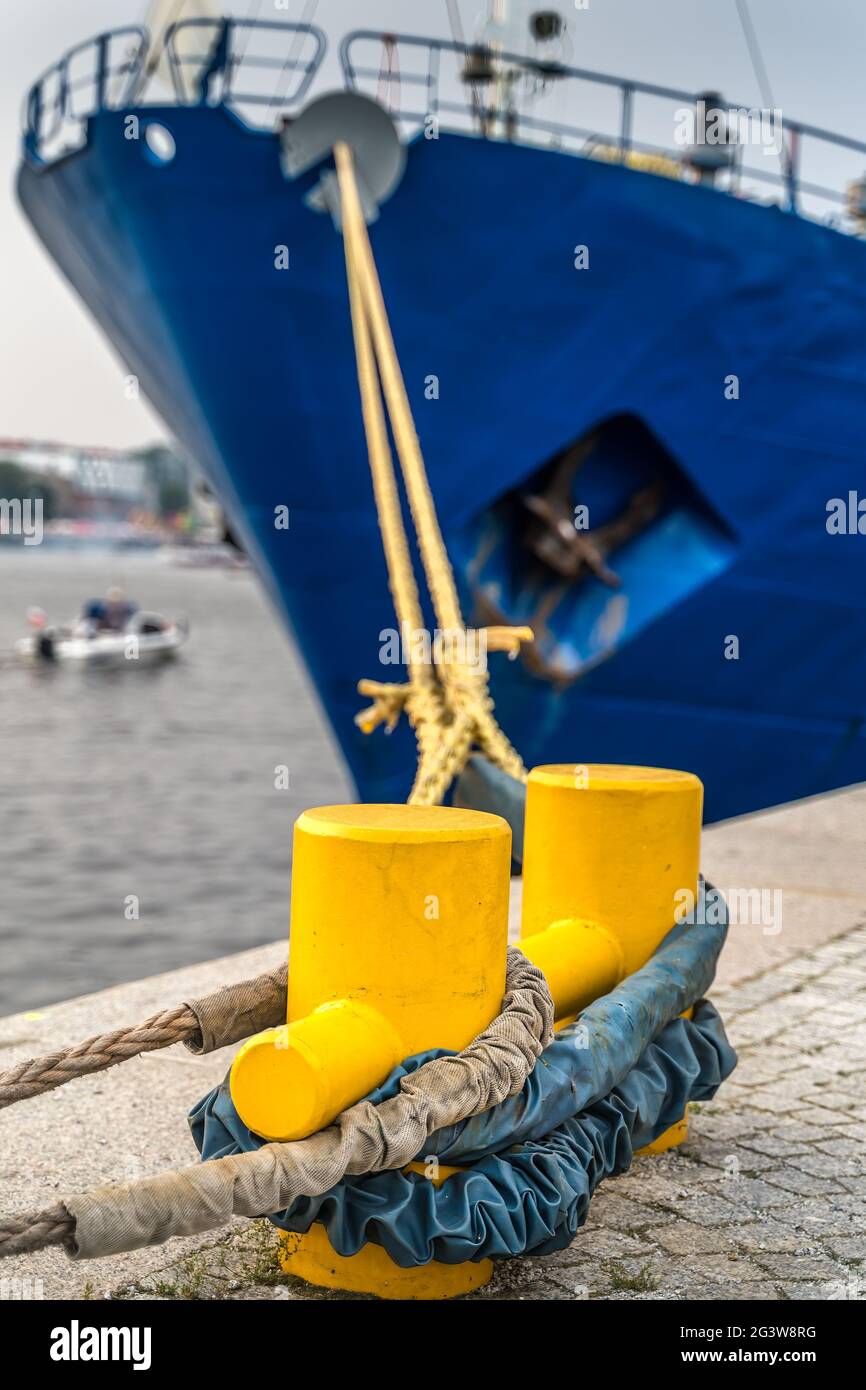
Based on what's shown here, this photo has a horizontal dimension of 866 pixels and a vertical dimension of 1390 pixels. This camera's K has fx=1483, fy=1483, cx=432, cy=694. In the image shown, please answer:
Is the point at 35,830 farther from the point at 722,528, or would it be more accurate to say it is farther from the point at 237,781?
the point at 722,528

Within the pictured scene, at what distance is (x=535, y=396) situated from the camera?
30.0 ft

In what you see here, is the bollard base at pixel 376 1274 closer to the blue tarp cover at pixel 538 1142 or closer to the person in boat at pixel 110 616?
the blue tarp cover at pixel 538 1142

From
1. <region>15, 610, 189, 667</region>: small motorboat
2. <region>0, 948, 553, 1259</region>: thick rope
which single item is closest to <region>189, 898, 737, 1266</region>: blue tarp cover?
<region>0, 948, 553, 1259</region>: thick rope

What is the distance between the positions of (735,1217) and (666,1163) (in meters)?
0.34

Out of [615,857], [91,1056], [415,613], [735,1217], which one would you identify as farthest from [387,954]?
[415,613]

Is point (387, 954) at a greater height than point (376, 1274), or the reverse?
point (387, 954)

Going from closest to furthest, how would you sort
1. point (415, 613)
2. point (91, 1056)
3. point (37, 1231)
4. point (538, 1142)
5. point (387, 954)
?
point (37, 1231), point (91, 1056), point (387, 954), point (538, 1142), point (415, 613)

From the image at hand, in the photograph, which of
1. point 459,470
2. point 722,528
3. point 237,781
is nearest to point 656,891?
point 459,470

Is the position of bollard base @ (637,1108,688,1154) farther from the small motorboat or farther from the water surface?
the small motorboat

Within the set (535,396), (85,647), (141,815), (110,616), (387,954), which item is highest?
(535,396)

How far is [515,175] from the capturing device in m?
8.77

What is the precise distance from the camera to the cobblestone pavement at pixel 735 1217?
116 inches

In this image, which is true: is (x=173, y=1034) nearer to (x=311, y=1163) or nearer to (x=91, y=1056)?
(x=91, y=1056)

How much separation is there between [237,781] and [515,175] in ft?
43.2
